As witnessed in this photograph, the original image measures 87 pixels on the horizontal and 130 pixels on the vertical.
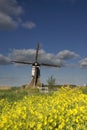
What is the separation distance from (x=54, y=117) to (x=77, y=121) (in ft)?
1.94

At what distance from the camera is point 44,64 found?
65.4 meters

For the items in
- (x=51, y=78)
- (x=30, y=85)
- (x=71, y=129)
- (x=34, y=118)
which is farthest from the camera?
(x=51, y=78)

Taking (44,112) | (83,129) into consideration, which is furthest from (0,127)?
(83,129)

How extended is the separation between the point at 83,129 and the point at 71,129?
1.22ft

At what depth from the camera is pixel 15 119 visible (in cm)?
1006

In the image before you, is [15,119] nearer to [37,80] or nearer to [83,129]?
[83,129]

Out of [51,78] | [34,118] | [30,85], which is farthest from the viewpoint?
[51,78]

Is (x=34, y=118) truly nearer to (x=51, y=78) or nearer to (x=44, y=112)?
(x=44, y=112)

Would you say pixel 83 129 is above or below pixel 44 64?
below

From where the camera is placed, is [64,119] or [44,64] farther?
[44,64]

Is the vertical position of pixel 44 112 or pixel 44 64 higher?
pixel 44 64

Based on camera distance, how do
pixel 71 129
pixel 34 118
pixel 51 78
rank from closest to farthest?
pixel 71 129
pixel 34 118
pixel 51 78

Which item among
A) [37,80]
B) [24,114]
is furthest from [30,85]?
[24,114]

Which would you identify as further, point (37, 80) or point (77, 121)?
point (37, 80)
